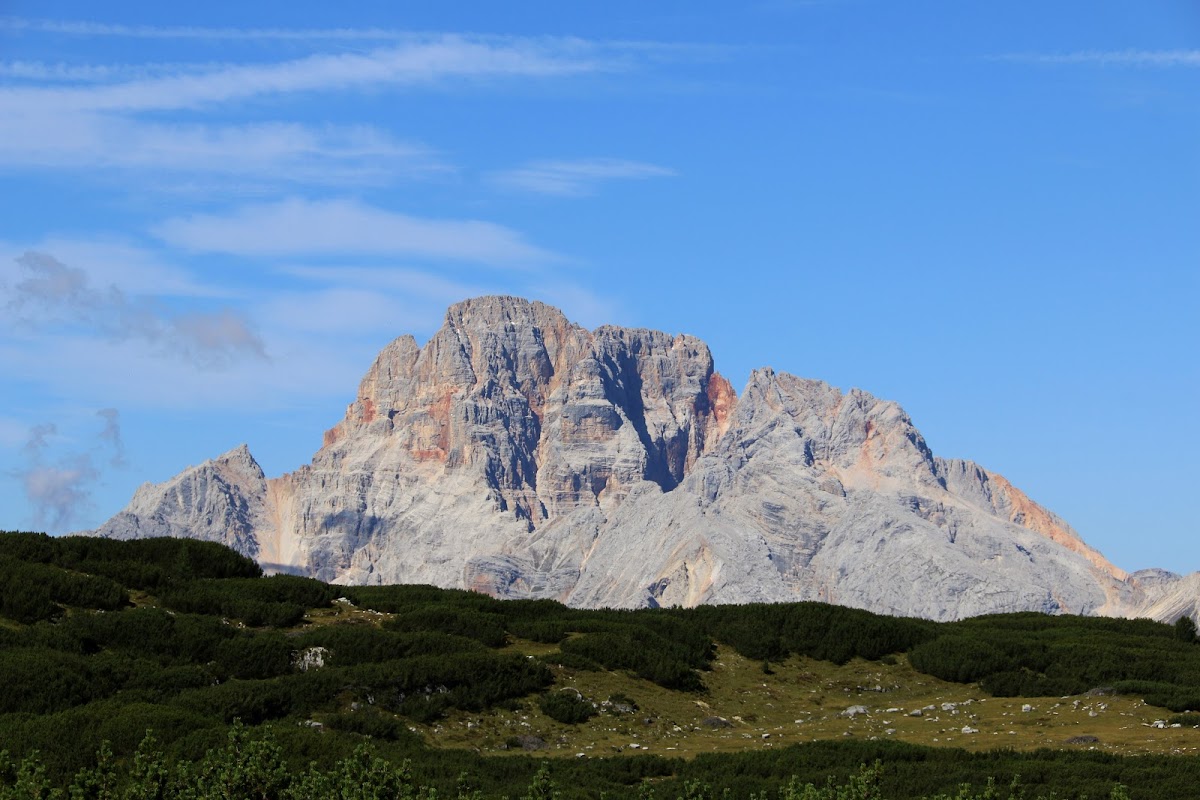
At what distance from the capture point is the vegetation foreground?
30.6 metres

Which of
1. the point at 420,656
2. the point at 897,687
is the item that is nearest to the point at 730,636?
the point at 897,687

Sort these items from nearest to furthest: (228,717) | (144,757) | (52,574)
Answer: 1. (144,757)
2. (228,717)
3. (52,574)

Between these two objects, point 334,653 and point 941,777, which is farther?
point 334,653

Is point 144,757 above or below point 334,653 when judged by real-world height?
below

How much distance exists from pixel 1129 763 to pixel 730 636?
16353mm

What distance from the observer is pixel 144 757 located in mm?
28641

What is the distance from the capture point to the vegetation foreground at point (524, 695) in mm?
30562

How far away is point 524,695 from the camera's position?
3912 centimetres

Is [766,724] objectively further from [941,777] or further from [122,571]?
[122,571]

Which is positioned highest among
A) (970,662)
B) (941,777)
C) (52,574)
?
(52,574)

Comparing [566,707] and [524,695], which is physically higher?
[524,695]

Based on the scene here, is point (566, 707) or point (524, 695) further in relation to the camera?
point (524, 695)

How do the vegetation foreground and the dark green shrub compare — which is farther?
the dark green shrub

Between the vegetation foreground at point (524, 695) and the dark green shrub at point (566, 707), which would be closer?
the vegetation foreground at point (524, 695)
